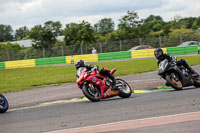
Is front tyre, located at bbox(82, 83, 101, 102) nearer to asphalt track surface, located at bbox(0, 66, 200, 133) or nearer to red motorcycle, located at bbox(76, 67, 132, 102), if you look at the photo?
red motorcycle, located at bbox(76, 67, 132, 102)

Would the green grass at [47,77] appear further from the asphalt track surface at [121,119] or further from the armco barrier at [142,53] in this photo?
the armco barrier at [142,53]

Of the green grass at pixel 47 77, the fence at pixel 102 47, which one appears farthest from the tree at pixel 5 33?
the green grass at pixel 47 77

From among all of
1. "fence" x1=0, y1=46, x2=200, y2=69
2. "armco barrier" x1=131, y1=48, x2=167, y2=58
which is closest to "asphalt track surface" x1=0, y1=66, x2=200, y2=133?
"fence" x1=0, y1=46, x2=200, y2=69

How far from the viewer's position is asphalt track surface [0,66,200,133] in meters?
6.14

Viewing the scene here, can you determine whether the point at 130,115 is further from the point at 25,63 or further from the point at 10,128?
the point at 25,63

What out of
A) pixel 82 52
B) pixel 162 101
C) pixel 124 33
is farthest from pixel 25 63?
pixel 162 101

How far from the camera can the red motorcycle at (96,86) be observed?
10.4 meters

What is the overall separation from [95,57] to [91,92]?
30.0m

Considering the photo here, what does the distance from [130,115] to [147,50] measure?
31.6 meters

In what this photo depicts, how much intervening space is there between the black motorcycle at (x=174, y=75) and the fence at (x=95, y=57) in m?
25.9

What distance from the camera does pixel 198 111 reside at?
712 cm

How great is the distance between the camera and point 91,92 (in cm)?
1055

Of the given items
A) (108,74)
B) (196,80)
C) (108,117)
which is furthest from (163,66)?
(108,117)

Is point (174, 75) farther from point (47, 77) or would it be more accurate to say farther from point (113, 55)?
point (113, 55)
